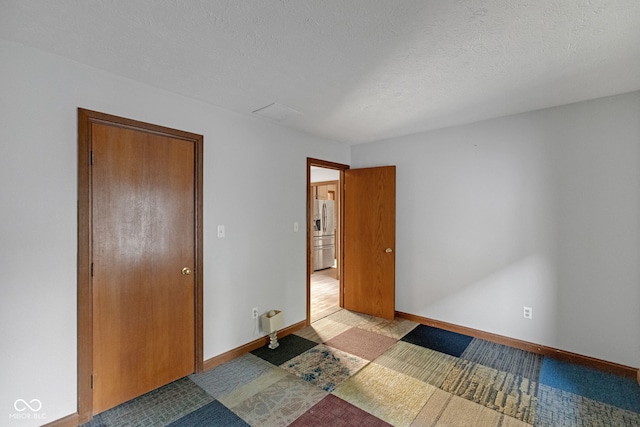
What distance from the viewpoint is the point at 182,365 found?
2.45 m

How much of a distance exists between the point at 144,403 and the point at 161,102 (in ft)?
7.46

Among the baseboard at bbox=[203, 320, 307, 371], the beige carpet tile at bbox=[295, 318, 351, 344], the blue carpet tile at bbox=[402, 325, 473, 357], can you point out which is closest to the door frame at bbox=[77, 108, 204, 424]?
the baseboard at bbox=[203, 320, 307, 371]

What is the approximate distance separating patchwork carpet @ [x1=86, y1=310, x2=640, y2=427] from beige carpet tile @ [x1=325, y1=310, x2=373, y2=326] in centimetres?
62

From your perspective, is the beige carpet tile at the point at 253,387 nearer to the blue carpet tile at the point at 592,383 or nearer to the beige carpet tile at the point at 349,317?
the beige carpet tile at the point at 349,317

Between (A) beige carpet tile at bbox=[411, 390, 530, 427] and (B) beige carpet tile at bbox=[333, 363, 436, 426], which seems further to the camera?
(B) beige carpet tile at bbox=[333, 363, 436, 426]

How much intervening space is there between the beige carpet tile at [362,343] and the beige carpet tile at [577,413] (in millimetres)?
1286

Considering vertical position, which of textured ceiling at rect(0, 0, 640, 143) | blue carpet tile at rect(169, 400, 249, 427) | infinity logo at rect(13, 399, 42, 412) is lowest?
blue carpet tile at rect(169, 400, 249, 427)

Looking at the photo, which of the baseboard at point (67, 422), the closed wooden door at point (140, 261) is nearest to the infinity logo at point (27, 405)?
the baseboard at point (67, 422)

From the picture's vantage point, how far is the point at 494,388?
7.48 ft

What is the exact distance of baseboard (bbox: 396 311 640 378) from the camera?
2.45 m

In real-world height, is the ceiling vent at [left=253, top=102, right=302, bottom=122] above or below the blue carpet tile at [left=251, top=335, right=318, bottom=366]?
above

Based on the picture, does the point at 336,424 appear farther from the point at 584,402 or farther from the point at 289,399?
the point at 584,402

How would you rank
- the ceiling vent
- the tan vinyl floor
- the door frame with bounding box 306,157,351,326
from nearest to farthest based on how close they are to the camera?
the ceiling vent < the door frame with bounding box 306,157,351,326 < the tan vinyl floor

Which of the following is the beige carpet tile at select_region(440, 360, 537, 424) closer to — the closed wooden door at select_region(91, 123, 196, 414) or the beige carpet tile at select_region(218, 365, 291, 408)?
the beige carpet tile at select_region(218, 365, 291, 408)
